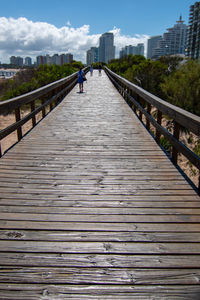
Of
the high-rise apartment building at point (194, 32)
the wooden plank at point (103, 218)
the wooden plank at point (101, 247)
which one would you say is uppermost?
A: the high-rise apartment building at point (194, 32)

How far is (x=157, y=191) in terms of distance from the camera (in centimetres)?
340

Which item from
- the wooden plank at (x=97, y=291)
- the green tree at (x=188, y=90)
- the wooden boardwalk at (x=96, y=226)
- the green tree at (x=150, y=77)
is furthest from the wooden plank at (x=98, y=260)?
the green tree at (x=150, y=77)

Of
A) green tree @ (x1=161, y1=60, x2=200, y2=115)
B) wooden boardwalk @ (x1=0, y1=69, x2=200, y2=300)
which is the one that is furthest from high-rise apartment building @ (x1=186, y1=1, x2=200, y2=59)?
wooden boardwalk @ (x1=0, y1=69, x2=200, y2=300)

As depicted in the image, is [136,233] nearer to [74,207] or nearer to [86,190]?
[74,207]

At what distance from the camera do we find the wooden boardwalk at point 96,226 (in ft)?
6.39

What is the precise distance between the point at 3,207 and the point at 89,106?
7.83 m

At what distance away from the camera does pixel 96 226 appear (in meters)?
2.62

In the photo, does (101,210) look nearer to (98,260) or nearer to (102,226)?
(102,226)

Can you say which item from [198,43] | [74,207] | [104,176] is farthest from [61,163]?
[198,43]

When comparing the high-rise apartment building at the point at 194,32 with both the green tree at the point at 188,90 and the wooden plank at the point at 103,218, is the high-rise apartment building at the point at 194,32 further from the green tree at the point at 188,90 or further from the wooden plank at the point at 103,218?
the wooden plank at the point at 103,218

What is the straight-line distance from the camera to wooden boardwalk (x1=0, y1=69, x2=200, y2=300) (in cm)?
195

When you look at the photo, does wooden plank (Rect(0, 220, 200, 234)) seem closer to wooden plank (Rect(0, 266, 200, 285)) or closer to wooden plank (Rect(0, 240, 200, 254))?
wooden plank (Rect(0, 240, 200, 254))

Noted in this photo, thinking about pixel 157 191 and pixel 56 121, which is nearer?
pixel 157 191

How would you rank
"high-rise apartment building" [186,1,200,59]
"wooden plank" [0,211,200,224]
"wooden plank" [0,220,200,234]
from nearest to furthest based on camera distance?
"wooden plank" [0,220,200,234], "wooden plank" [0,211,200,224], "high-rise apartment building" [186,1,200,59]
